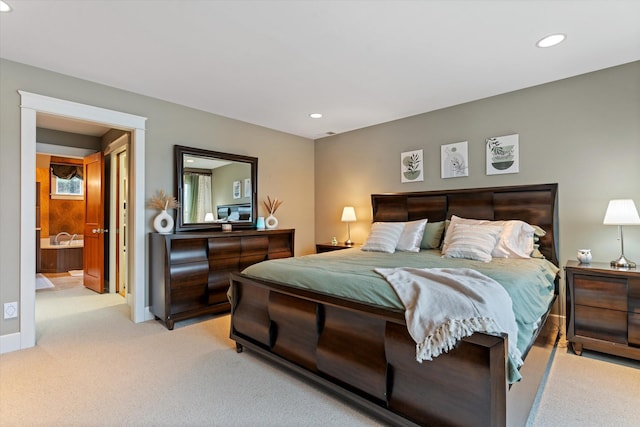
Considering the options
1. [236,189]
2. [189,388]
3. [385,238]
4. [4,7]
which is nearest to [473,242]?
[385,238]

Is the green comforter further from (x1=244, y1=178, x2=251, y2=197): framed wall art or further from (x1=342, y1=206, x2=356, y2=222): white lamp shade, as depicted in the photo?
(x1=244, y1=178, x2=251, y2=197): framed wall art

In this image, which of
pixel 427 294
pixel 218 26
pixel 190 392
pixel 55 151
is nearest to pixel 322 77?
pixel 218 26

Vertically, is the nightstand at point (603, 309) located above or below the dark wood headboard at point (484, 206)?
below

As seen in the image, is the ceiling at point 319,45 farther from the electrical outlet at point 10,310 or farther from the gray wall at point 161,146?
the electrical outlet at point 10,310

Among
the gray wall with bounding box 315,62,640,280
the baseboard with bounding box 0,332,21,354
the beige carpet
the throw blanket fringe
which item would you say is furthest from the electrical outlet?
the gray wall with bounding box 315,62,640,280

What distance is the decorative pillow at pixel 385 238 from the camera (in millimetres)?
3562

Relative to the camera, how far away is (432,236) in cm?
368

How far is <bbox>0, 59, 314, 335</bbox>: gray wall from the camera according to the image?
276 cm

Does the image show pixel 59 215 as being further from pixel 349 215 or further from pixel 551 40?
pixel 551 40

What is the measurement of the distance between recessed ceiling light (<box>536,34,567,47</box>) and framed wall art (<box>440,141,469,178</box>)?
55.4 inches

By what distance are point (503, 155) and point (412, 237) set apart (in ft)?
4.49

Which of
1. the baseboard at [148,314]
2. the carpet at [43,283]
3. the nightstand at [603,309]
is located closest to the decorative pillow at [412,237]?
the nightstand at [603,309]

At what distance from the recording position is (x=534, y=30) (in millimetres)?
2332

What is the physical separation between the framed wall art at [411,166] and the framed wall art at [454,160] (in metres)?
0.30
